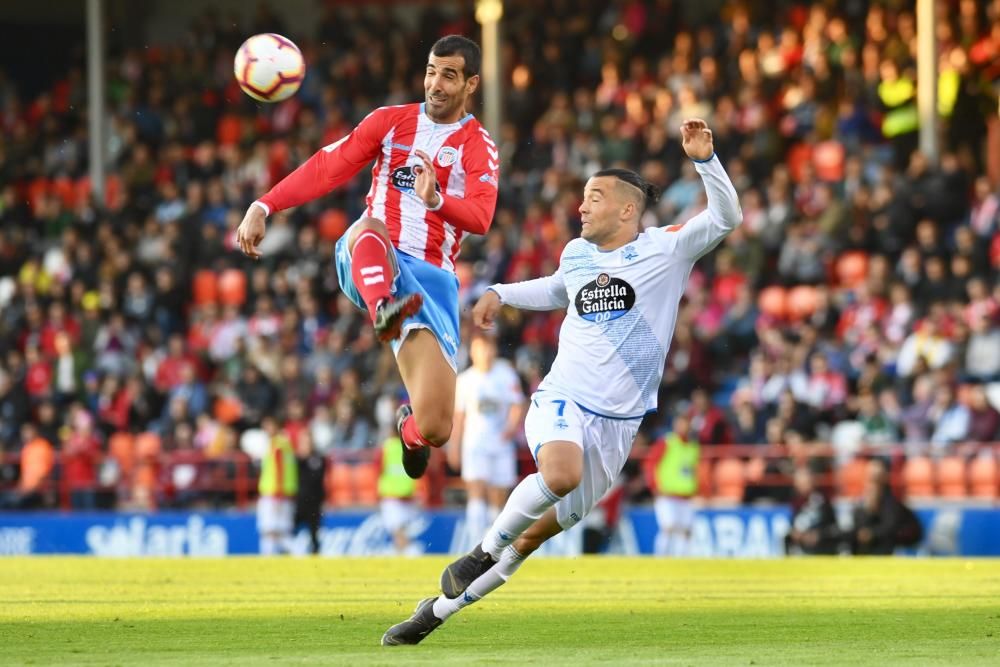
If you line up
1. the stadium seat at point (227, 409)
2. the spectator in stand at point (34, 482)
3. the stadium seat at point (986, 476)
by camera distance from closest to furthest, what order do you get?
the stadium seat at point (986, 476) → the spectator in stand at point (34, 482) → the stadium seat at point (227, 409)

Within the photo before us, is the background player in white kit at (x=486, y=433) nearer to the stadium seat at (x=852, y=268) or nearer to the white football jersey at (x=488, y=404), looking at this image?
the white football jersey at (x=488, y=404)

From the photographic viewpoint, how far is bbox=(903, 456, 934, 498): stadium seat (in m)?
17.6

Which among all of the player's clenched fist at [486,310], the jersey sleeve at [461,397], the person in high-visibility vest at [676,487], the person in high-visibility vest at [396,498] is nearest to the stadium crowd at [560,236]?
the person in high-visibility vest at [676,487]

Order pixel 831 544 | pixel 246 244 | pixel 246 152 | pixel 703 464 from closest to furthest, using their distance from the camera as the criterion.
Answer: pixel 246 244 < pixel 831 544 < pixel 703 464 < pixel 246 152

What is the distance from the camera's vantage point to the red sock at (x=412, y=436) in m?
9.48

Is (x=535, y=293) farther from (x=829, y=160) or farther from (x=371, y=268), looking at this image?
(x=829, y=160)

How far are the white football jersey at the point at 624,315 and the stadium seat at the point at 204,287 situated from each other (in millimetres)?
15711

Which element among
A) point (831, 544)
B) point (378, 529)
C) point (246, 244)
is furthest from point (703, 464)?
point (246, 244)

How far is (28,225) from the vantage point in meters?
26.5

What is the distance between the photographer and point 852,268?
65.9 ft

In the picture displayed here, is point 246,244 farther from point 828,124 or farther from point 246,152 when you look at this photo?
point 246,152

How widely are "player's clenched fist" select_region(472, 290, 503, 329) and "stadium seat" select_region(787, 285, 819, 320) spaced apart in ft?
37.8

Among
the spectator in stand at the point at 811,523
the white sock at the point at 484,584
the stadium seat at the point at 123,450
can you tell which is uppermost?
the white sock at the point at 484,584

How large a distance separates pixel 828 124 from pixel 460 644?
14.5 metres
